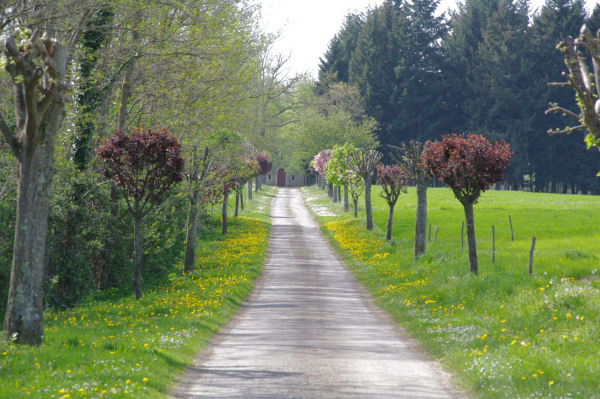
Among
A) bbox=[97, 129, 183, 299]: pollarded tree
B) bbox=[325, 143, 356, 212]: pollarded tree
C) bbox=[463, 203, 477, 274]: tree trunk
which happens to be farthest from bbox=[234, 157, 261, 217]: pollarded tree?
bbox=[463, 203, 477, 274]: tree trunk

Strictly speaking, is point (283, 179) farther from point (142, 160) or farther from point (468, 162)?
point (142, 160)

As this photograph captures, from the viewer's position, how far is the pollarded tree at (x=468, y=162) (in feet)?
68.3

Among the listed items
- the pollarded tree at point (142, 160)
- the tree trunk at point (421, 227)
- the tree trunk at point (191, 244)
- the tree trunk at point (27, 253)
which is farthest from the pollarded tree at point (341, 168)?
the tree trunk at point (27, 253)

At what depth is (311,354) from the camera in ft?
42.1

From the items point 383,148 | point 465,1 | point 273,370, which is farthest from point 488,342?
point 465,1

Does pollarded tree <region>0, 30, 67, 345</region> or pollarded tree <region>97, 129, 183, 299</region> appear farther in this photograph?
pollarded tree <region>97, 129, 183, 299</region>

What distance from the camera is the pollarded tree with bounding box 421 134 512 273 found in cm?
2081

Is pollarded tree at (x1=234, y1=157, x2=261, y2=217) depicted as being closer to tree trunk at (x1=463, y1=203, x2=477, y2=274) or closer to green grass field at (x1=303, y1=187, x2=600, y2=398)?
green grass field at (x1=303, y1=187, x2=600, y2=398)

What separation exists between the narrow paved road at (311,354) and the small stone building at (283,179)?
360ft

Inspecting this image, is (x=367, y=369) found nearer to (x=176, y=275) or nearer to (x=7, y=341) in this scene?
(x=7, y=341)

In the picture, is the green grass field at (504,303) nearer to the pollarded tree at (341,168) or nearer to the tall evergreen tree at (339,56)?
the pollarded tree at (341,168)

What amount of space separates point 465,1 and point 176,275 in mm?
97205

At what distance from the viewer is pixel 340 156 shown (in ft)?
162

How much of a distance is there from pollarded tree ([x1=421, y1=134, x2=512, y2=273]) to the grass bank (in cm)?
822
